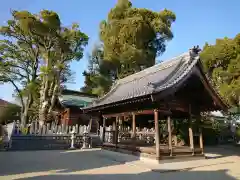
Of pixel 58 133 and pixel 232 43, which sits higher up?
pixel 232 43

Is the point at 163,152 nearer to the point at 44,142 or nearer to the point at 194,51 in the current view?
the point at 194,51

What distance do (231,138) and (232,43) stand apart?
48.2ft

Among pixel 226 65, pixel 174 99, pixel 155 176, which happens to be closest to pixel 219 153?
pixel 174 99

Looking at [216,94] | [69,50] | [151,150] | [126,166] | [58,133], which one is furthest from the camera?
[69,50]

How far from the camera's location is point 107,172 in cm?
684

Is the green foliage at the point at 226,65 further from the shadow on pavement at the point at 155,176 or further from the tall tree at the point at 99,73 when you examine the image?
the shadow on pavement at the point at 155,176

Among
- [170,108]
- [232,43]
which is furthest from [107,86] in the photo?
[170,108]

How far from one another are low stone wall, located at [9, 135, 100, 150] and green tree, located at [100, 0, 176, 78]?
1457 cm

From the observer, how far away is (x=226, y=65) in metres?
29.6

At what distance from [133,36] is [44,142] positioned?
17872 mm

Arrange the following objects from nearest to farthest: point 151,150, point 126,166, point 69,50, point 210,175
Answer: point 210,175 → point 126,166 → point 151,150 → point 69,50

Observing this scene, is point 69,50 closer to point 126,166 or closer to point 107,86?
point 107,86

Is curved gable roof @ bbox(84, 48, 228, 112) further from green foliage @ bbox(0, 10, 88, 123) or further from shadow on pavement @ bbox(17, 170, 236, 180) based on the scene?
green foliage @ bbox(0, 10, 88, 123)

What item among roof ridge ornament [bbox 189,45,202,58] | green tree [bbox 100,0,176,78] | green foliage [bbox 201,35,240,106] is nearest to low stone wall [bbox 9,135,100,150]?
→ roof ridge ornament [bbox 189,45,202,58]
